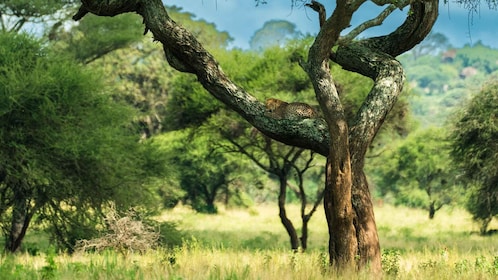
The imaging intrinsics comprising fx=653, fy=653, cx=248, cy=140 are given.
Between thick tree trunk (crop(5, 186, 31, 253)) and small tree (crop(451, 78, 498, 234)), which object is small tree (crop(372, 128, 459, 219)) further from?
thick tree trunk (crop(5, 186, 31, 253))

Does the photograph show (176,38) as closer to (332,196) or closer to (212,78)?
(212,78)

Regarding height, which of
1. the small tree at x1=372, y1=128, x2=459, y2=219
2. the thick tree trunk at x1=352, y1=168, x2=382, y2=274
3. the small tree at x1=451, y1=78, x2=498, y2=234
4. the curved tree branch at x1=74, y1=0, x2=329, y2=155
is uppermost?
the small tree at x1=372, y1=128, x2=459, y2=219

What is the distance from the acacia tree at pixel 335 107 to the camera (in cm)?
857

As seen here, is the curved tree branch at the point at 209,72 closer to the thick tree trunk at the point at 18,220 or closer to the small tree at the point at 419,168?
the thick tree trunk at the point at 18,220

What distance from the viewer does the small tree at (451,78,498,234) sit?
24203mm

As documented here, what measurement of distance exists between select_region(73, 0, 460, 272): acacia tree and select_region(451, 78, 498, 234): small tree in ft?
50.8

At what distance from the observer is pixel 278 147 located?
24562 mm

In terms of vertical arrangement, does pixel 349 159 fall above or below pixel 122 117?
below

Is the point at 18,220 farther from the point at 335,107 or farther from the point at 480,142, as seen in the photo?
the point at 480,142

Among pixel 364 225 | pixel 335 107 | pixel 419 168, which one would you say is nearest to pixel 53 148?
pixel 335 107

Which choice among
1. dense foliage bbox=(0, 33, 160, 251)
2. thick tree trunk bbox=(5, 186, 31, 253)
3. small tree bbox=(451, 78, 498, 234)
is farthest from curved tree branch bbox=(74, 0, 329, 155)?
small tree bbox=(451, 78, 498, 234)

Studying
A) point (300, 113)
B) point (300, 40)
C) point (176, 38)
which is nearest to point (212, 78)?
point (176, 38)

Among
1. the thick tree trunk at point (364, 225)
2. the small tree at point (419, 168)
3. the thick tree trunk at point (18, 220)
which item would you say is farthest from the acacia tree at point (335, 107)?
the small tree at point (419, 168)

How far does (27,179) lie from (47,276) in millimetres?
11631
